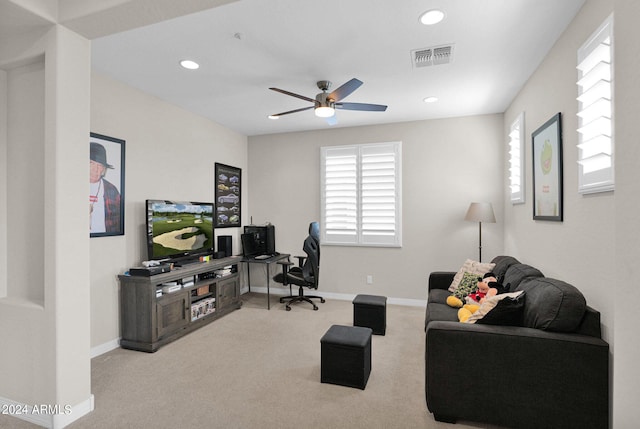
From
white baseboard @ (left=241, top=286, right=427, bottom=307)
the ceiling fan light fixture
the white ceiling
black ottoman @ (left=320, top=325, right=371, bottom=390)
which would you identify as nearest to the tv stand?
white baseboard @ (left=241, top=286, right=427, bottom=307)

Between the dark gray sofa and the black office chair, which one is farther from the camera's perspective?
the black office chair

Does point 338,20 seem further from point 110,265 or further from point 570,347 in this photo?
point 110,265

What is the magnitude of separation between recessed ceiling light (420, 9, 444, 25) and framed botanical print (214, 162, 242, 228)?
12.0 ft

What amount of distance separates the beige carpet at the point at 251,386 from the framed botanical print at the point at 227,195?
6.19 ft

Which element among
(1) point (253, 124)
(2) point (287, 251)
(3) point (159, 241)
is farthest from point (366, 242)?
(3) point (159, 241)

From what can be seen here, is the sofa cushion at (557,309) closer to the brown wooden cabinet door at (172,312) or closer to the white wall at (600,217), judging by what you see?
the white wall at (600,217)

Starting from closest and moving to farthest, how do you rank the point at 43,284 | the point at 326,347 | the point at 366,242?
the point at 43,284 → the point at 326,347 → the point at 366,242

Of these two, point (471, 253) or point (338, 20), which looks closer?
point (338, 20)

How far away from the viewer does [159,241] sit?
12.3ft

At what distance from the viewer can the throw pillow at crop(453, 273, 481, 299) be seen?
3.51 meters

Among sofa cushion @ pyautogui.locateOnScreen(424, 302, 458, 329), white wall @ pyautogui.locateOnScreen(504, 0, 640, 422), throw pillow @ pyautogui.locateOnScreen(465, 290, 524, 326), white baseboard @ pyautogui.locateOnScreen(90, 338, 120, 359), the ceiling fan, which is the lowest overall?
white baseboard @ pyautogui.locateOnScreen(90, 338, 120, 359)

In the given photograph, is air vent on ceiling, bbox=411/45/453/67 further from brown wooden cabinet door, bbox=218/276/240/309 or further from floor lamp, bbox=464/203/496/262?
brown wooden cabinet door, bbox=218/276/240/309

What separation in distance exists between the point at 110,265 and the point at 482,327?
3502 mm

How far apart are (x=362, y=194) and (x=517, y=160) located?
2169 millimetres
